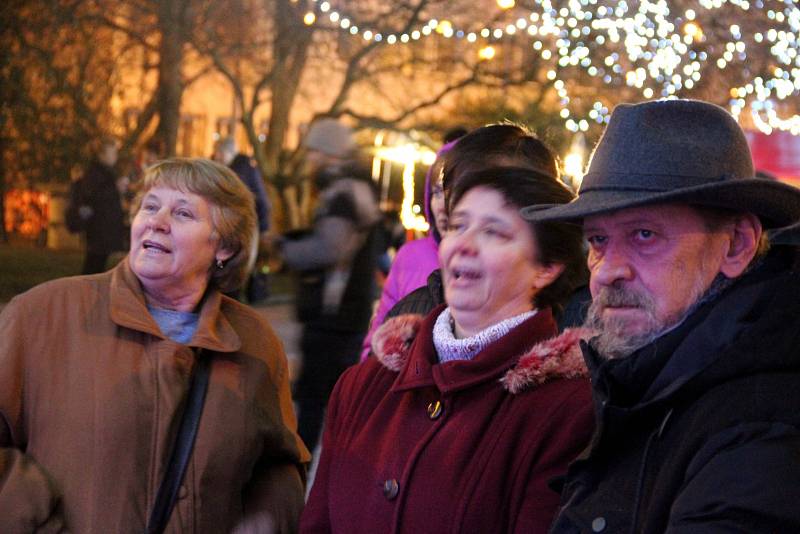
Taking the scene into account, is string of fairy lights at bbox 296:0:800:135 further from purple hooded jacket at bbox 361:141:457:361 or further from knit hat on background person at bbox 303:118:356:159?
purple hooded jacket at bbox 361:141:457:361

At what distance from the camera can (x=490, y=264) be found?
296 centimetres

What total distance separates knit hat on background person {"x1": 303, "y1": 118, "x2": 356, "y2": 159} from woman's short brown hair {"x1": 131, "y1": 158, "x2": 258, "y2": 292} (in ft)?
6.06

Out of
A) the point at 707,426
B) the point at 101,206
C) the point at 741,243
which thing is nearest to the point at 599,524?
the point at 707,426

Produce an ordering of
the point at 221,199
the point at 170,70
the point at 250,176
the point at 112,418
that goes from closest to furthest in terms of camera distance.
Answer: the point at 112,418
the point at 221,199
the point at 250,176
the point at 170,70

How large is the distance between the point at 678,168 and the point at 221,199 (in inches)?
84.2

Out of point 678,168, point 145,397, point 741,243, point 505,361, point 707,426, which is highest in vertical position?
point 678,168

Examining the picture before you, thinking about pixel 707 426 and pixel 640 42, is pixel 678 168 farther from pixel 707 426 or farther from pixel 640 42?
pixel 640 42

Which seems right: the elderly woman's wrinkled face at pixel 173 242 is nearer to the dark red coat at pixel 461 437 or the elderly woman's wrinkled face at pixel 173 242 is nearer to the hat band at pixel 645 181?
the dark red coat at pixel 461 437

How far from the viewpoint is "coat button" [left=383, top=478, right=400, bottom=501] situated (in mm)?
2851

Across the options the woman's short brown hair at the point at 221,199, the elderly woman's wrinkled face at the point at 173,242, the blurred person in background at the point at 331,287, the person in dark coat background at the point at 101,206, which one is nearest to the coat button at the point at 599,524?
the elderly woman's wrinkled face at the point at 173,242

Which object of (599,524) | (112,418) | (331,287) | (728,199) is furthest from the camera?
(331,287)

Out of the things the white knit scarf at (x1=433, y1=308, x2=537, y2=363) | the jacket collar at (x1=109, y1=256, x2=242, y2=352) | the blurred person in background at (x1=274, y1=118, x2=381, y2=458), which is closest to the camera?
the white knit scarf at (x1=433, y1=308, x2=537, y2=363)

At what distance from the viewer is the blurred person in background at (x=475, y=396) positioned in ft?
8.93

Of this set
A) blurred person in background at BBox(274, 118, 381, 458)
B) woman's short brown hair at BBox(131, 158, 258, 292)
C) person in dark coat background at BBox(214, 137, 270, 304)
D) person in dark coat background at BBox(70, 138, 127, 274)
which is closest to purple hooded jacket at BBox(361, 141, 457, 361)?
blurred person in background at BBox(274, 118, 381, 458)
